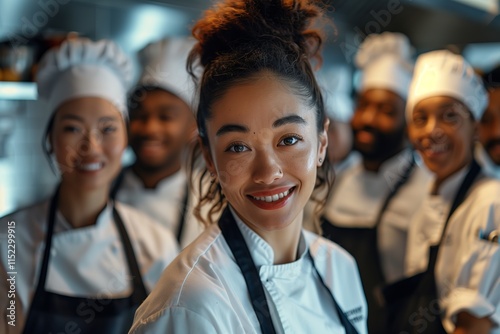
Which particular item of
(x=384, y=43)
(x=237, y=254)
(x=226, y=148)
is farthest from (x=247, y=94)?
(x=384, y=43)

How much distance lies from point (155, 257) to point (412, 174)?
951mm

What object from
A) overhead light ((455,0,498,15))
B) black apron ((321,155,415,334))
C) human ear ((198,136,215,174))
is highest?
overhead light ((455,0,498,15))

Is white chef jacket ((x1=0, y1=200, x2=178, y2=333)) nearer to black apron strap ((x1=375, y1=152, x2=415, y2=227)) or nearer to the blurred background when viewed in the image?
the blurred background

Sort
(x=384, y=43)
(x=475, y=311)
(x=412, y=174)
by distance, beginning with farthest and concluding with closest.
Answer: (x=384, y=43) < (x=412, y=174) < (x=475, y=311)

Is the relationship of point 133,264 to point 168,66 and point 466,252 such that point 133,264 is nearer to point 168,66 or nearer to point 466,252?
point 168,66

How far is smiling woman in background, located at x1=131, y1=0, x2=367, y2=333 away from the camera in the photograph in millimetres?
748

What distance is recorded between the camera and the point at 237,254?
32.7 inches

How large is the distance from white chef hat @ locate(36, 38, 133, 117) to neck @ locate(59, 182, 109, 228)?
0.61 ft

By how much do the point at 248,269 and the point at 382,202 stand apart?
1121 mm

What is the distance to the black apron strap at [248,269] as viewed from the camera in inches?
31.4

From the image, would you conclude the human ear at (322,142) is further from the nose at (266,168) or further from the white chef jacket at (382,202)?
the white chef jacket at (382,202)

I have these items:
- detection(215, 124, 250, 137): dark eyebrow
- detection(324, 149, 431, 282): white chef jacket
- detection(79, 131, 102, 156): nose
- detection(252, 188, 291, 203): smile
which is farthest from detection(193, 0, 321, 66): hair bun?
detection(324, 149, 431, 282): white chef jacket

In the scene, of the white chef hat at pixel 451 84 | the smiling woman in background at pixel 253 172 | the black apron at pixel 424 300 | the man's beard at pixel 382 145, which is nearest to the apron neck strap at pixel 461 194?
the black apron at pixel 424 300

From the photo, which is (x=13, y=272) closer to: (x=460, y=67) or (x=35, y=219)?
(x=35, y=219)
